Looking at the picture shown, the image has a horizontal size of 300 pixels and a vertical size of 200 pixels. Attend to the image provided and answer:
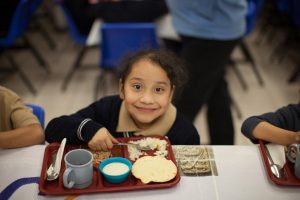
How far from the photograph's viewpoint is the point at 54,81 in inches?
125

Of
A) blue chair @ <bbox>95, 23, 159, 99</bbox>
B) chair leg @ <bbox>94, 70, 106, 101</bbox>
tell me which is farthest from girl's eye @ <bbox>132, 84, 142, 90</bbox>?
chair leg @ <bbox>94, 70, 106, 101</bbox>

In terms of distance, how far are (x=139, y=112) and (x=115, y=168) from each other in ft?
0.94

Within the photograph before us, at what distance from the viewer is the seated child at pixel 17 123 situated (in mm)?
1077

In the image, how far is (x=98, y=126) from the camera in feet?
3.56

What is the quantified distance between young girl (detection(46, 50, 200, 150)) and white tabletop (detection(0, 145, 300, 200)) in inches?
5.4

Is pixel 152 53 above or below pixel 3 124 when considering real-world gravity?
above

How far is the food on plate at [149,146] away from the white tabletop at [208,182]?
12 centimetres

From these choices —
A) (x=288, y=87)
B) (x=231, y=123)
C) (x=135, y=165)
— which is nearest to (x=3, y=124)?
(x=135, y=165)

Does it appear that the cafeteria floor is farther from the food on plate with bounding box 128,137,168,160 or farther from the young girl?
the food on plate with bounding box 128,137,168,160

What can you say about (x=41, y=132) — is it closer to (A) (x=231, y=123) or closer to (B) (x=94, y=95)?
(A) (x=231, y=123)

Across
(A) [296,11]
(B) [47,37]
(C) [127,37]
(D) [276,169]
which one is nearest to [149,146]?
(D) [276,169]

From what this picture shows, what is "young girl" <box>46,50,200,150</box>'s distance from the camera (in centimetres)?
111

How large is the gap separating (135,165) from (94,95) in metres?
2.04

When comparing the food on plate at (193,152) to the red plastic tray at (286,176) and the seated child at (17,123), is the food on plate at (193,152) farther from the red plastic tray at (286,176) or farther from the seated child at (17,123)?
the seated child at (17,123)
